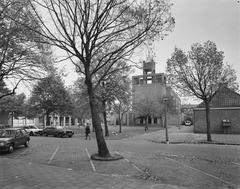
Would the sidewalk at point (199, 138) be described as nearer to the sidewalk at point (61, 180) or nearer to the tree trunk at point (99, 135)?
the tree trunk at point (99, 135)

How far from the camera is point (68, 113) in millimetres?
42406

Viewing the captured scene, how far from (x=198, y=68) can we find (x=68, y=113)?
96.9 ft

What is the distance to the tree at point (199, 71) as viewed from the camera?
19188 millimetres

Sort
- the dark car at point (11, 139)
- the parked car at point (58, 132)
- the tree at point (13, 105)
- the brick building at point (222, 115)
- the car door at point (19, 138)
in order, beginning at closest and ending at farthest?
the dark car at point (11, 139) < the car door at point (19, 138) < the parked car at point (58, 132) < the brick building at point (222, 115) < the tree at point (13, 105)

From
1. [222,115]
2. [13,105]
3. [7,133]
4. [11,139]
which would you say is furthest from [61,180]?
[13,105]

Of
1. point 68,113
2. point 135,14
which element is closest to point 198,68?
point 135,14

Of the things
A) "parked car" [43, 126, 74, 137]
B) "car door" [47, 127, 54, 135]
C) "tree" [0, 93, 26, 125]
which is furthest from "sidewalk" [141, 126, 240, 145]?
"tree" [0, 93, 26, 125]

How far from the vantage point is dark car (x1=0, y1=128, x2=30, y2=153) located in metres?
12.9

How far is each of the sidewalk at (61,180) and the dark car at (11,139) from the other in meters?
5.19

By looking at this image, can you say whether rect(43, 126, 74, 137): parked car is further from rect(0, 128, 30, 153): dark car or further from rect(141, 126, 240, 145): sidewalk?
rect(0, 128, 30, 153): dark car

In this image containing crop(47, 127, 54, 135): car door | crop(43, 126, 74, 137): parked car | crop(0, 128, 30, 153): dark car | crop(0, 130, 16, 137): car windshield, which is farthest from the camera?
crop(47, 127, 54, 135): car door

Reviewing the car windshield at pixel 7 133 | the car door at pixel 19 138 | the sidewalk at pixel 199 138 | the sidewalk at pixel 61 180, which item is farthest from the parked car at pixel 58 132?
the sidewalk at pixel 61 180

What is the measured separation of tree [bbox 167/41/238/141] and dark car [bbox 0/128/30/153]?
1442cm

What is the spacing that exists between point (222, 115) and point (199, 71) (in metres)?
13.6
